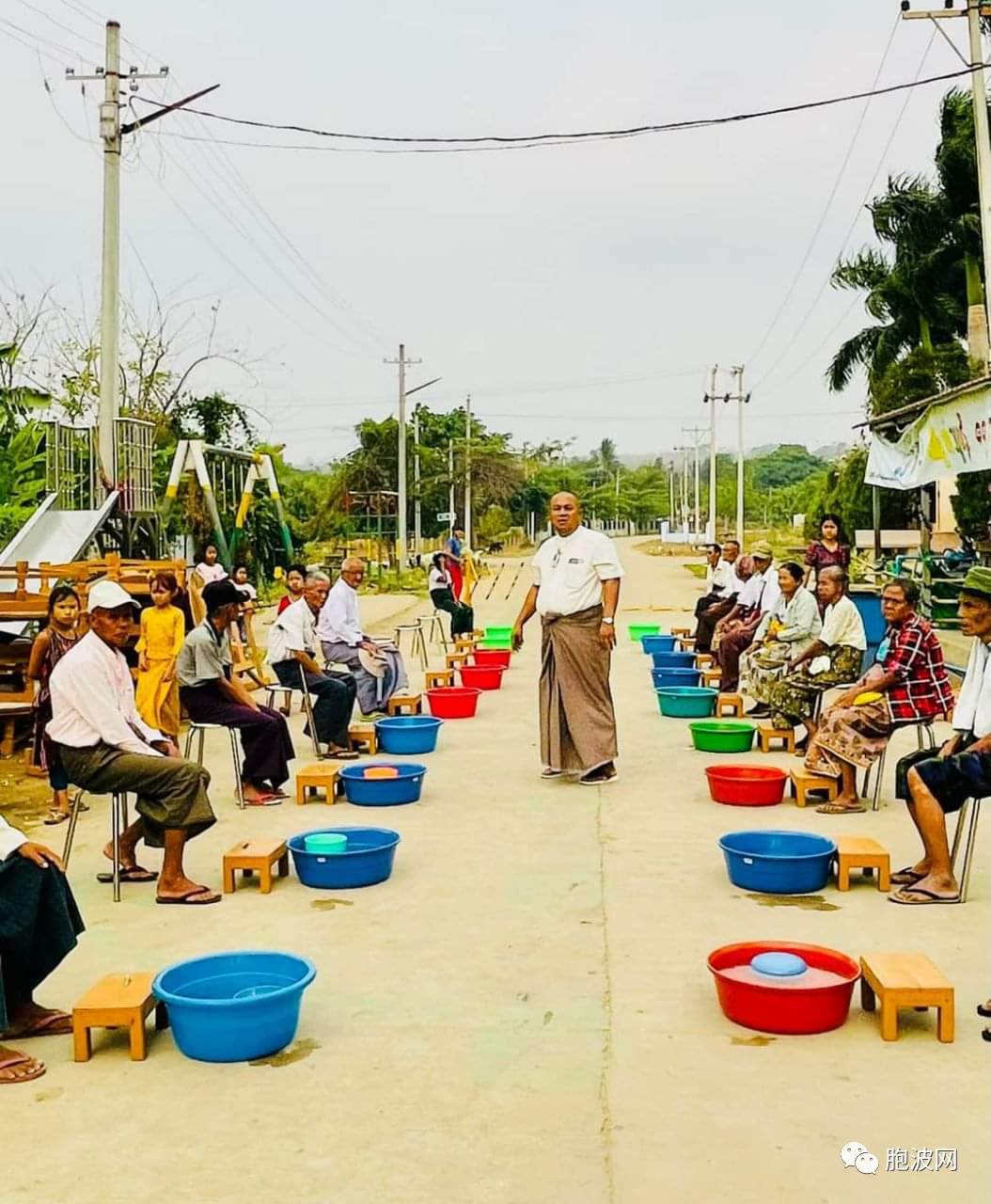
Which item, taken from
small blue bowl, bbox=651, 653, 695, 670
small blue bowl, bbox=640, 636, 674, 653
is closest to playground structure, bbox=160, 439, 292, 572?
small blue bowl, bbox=640, 636, 674, 653

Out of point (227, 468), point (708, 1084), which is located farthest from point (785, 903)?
point (227, 468)

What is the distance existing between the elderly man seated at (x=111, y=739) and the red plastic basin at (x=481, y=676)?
823 centimetres

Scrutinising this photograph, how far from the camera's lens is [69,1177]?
3.69m

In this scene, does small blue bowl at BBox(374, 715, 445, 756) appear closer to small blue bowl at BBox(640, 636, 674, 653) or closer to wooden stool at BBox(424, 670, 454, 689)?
wooden stool at BBox(424, 670, 454, 689)

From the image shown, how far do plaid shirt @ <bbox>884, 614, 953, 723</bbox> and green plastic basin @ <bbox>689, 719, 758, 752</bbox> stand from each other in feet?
8.94

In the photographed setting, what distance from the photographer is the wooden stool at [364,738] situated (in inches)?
414

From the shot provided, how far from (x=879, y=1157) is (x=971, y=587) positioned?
2982mm

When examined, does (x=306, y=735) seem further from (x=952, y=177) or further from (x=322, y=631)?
(x=952, y=177)

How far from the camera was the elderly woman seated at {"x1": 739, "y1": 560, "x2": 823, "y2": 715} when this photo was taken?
34.3ft

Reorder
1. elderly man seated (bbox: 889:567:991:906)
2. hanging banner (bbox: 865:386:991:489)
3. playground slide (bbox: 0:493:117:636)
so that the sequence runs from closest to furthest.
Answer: elderly man seated (bbox: 889:567:991:906) < hanging banner (bbox: 865:386:991:489) < playground slide (bbox: 0:493:117:636)

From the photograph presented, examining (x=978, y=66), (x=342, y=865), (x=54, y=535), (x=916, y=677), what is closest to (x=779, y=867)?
(x=916, y=677)

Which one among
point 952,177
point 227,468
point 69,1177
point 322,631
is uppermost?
point 952,177

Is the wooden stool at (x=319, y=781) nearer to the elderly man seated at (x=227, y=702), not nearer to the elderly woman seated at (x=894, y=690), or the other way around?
the elderly man seated at (x=227, y=702)

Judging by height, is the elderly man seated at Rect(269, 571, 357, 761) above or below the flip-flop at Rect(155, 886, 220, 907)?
above
